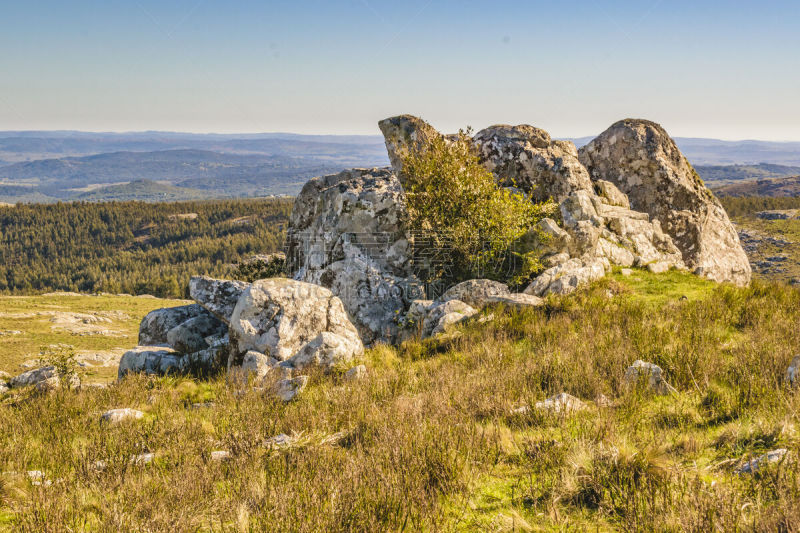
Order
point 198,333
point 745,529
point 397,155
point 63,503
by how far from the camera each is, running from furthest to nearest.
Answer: point 397,155 → point 198,333 → point 63,503 → point 745,529

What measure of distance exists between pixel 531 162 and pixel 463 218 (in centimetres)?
568

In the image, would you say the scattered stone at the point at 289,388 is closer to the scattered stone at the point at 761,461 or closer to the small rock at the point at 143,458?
the small rock at the point at 143,458

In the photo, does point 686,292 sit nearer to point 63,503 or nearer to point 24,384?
point 63,503

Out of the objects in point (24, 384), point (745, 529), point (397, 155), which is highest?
point (397, 155)

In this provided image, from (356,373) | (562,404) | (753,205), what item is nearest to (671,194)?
(356,373)

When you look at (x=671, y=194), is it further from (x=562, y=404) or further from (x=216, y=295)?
(x=216, y=295)

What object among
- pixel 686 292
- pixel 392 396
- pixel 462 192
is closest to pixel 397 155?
pixel 462 192

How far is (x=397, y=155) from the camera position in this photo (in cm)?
1888

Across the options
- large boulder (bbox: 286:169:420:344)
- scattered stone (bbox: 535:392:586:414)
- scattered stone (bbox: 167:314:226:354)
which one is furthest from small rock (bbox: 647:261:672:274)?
scattered stone (bbox: 167:314:226:354)

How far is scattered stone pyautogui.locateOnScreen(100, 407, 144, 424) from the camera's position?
6992 mm

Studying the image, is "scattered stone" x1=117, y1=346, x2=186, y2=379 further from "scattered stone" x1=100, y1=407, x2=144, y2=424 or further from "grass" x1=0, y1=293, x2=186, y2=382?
"grass" x1=0, y1=293, x2=186, y2=382

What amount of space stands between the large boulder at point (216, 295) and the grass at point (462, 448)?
520cm

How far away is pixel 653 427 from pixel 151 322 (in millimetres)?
16225

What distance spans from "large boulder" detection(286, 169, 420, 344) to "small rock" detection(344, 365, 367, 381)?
489 centimetres
